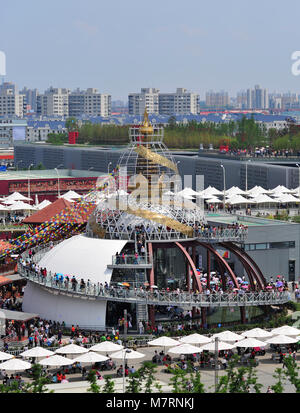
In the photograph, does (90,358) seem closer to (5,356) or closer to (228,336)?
(5,356)

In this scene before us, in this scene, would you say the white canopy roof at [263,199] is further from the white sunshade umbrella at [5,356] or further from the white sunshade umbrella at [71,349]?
the white sunshade umbrella at [5,356]

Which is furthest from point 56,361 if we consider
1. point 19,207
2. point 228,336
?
point 19,207

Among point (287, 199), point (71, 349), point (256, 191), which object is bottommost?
point (71, 349)

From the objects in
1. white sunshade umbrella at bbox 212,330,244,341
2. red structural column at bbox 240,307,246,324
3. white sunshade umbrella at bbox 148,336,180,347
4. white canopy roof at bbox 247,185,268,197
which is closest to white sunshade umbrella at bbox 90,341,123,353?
white sunshade umbrella at bbox 148,336,180,347

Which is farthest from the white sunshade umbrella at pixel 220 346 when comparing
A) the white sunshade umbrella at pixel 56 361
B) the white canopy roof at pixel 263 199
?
the white canopy roof at pixel 263 199

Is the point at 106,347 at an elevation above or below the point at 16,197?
below

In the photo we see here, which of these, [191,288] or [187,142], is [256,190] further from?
[187,142]

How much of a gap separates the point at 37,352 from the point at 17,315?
7646mm

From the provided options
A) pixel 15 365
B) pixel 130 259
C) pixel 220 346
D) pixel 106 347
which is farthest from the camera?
pixel 130 259

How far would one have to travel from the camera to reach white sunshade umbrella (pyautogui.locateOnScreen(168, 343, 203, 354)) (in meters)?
42.0

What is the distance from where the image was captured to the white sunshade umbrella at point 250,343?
4312 cm

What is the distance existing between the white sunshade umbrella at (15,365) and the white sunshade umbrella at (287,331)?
11.4 m

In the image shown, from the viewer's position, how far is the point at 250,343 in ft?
142
